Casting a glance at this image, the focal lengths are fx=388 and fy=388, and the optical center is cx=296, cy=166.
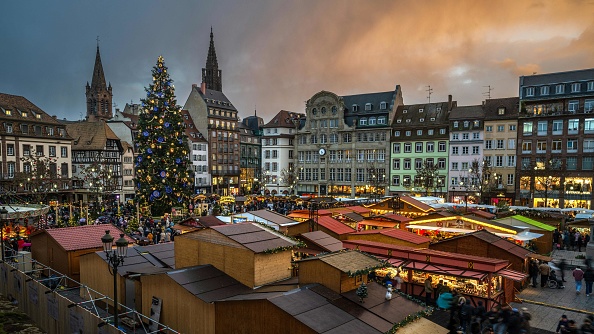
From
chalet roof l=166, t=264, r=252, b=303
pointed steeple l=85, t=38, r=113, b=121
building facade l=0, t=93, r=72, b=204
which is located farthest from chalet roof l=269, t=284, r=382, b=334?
pointed steeple l=85, t=38, r=113, b=121

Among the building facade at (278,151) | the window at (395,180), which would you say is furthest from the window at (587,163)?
the building facade at (278,151)

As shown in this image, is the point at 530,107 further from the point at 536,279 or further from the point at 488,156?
the point at 536,279

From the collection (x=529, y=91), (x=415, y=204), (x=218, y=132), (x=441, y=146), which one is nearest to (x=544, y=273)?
(x=415, y=204)

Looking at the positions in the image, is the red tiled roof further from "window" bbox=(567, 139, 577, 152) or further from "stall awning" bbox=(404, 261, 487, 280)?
"window" bbox=(567, 139, 577, 152)

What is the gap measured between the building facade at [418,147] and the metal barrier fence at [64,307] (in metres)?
50.3

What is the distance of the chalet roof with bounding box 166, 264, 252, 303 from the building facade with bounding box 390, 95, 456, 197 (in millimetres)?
49992

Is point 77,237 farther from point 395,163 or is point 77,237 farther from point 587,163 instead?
point 587,163

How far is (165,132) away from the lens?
122 feet

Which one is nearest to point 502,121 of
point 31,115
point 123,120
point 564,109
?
point 564,109

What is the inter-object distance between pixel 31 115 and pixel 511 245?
62925 millimetres

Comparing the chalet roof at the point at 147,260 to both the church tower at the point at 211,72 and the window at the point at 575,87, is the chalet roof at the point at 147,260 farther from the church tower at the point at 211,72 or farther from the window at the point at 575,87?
the church tower at the point at 211,72

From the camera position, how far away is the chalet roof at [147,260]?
14.6m

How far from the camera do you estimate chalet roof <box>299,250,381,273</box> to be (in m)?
11.4

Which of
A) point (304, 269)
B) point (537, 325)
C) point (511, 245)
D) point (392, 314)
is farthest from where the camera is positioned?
point (511, 245)
